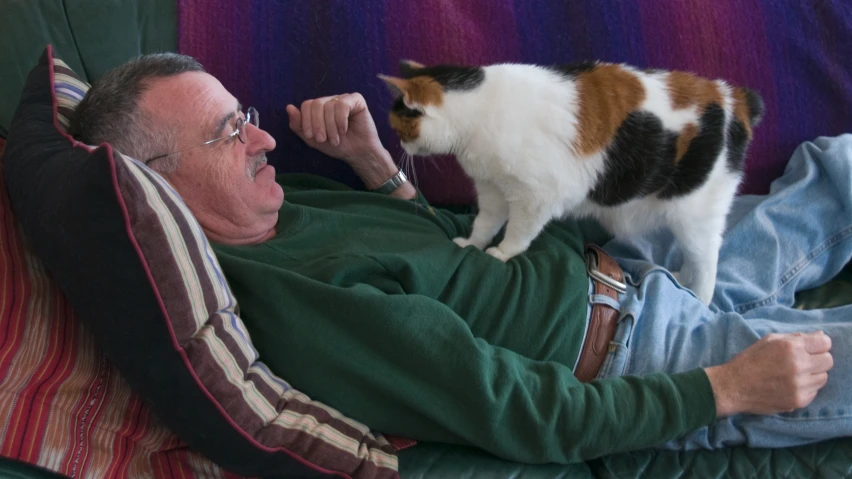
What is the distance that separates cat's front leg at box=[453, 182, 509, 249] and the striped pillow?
0.54m

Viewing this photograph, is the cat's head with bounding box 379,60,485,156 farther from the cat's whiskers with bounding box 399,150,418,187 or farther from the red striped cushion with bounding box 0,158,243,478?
the red striped cushion with bounding box 0,158,243,478

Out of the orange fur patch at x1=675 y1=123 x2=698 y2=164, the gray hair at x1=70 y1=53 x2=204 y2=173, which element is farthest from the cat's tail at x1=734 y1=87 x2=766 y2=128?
the gray hair at x1=70 y1=53 x2=204 y2=173

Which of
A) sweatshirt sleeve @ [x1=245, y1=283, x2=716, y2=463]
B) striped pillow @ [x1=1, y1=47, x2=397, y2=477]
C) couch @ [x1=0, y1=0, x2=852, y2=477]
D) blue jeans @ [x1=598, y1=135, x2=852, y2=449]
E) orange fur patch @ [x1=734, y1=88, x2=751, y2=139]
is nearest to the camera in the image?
striped pillow @ [x1=1, y1=47, x2=397, y2=477]

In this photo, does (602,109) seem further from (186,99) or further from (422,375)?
(186,99)

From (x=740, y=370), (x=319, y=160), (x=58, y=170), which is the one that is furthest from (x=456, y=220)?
(x=58, y=170)

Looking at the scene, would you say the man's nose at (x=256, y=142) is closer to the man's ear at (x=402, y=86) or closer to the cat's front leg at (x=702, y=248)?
the man's ear at (x=402, y=86)

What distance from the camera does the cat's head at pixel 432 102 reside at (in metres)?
1.10

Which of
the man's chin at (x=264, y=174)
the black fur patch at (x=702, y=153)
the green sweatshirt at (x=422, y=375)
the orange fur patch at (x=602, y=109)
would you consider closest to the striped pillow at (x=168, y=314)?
the green sweatshirt at (x=422, y=375)

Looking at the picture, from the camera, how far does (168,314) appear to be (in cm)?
74

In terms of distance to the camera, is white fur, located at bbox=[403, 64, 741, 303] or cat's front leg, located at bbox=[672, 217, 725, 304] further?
cat's front leg, located at bbox=[672, 217, 725, 304]

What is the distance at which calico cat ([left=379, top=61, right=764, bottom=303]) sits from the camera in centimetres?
110

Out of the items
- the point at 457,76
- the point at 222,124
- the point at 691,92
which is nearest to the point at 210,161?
the point at 222,124

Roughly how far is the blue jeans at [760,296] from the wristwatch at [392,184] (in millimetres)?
511

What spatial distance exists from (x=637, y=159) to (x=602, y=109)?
0.12 meters
